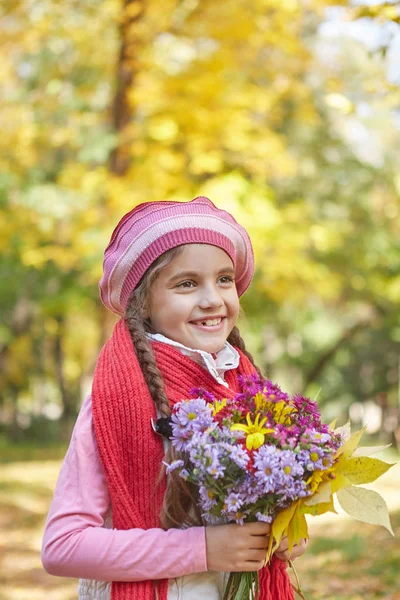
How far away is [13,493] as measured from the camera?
1148 cm

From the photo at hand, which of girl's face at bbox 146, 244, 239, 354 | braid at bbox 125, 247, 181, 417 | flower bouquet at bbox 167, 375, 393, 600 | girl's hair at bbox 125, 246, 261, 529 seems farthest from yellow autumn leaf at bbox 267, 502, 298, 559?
girl's face at bbox 146, 244, 239, 354

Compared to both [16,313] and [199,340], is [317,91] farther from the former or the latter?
[199,340]

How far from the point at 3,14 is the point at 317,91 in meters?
6.15

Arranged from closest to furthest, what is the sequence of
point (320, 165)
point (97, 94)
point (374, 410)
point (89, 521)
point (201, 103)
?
point (89, 521) < point (201, 103) < point (97, 94) < point (320, 165) < point (374, 410)

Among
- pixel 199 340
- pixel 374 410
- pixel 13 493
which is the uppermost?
pixel 374 410

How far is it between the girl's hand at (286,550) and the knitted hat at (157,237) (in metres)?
0.74

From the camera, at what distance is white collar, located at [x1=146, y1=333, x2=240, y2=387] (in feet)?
6.51

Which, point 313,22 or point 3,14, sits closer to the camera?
point 3,14

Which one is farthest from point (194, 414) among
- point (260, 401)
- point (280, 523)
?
point (280, 523)

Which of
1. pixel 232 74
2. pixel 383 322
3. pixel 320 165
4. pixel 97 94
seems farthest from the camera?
pixel 383 322

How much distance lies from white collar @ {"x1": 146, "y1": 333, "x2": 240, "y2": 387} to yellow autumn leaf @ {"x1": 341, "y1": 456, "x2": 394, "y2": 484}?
0.40 metres

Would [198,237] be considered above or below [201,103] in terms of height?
below

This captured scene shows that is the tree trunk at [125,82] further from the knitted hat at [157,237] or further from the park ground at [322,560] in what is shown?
the knitted hat at [157,237]

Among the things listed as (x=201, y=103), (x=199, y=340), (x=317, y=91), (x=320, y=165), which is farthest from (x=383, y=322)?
(x=199, y=340)
